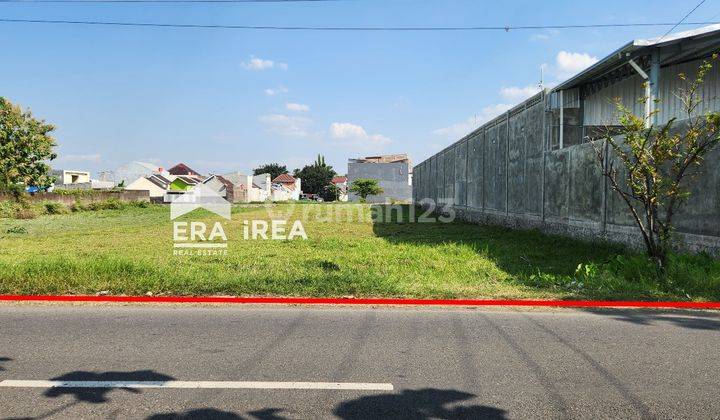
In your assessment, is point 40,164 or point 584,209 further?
point 40,164

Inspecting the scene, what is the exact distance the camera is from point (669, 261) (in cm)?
841

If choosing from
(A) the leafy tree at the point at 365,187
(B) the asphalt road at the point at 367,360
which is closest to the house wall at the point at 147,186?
(A) the leafy tree at the point at 365,187

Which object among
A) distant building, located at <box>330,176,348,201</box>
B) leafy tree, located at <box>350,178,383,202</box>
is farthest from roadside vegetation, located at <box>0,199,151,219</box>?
distant building, located at <box>330,176,348,201</box>

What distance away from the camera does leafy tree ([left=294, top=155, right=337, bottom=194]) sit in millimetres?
114500

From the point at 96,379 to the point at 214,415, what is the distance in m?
1.30

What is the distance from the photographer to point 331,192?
104 m

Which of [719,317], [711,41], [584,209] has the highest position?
[711,41]

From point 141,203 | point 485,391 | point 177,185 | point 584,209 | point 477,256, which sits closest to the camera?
point 485,391

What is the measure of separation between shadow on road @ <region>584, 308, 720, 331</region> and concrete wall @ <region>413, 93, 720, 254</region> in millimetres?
2498

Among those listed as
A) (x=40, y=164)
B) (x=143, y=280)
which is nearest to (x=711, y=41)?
(x=143, y=280)

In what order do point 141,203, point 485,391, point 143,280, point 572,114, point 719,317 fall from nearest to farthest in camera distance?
1. point 485,391
2. point 719,317
3. point 143,280
4. point 572,114
5. point 141,203

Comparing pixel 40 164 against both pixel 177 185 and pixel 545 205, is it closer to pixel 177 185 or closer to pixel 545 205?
pixel 177 185

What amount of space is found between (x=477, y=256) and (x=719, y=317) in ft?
18.8

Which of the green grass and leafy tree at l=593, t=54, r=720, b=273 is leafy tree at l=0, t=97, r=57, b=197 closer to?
the green grass
